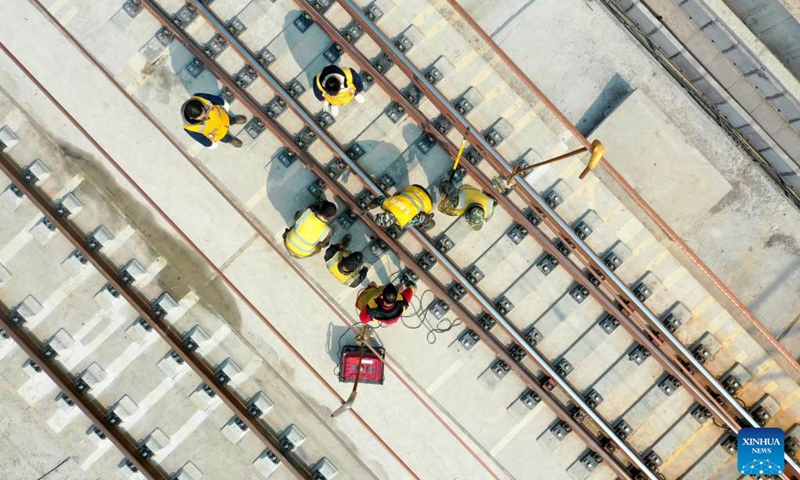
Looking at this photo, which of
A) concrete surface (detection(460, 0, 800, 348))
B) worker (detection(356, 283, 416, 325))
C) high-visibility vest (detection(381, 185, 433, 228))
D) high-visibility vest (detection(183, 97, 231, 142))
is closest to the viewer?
worker (detection(356, 283, 416, 325))

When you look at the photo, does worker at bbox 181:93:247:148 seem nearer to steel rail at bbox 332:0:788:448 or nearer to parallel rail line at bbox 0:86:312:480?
steel rail at bbox 332:0:788:448

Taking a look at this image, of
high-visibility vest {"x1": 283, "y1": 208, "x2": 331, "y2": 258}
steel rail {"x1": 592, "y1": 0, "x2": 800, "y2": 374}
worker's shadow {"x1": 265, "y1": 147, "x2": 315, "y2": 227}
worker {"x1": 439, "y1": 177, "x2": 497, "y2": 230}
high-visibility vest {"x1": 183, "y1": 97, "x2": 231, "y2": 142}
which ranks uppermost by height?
high-visibility vest {"x1": 183, "y1": 97, "x2": 231, "y2": 142}

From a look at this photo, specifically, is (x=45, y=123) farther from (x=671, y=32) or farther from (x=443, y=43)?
(x=671, y=32)

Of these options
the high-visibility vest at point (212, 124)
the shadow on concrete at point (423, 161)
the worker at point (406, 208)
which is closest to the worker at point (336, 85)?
the shadow on concrete at point (423, 161)

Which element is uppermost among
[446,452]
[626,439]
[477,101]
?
[477,101]

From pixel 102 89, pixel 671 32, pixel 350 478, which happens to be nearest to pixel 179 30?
pixel 102 89

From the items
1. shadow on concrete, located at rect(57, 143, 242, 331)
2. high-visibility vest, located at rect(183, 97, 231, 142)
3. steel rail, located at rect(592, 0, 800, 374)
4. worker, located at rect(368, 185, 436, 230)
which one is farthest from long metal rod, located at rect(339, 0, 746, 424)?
shadow on concrete, located at rect(57, 143, 242, 331)

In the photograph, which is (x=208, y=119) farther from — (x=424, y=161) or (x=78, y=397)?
(x=78, y=397)

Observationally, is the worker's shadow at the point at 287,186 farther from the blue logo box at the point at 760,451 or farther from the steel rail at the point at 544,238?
the blue logo box at the point at 760,451
